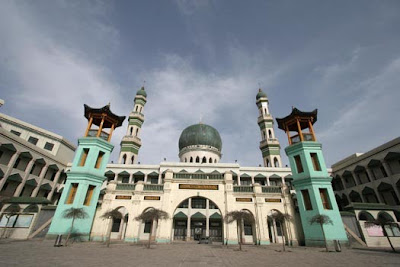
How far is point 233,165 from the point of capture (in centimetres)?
3894

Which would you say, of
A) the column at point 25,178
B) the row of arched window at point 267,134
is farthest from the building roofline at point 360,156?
the column at point 25,178

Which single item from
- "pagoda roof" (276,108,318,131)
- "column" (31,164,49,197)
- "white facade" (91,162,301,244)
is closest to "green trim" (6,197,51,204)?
"white facade" (91,162,301,244)

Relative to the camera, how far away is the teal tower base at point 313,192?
1772 cm

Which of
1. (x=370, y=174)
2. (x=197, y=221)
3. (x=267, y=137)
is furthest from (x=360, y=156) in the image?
(x=197, y=221)

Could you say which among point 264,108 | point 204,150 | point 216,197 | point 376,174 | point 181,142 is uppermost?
point 264,108

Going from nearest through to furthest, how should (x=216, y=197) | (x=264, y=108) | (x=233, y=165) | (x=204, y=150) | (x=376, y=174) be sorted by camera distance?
(x=216, y=197), (x=376, y=174), (x=233, y=165), (x=204, y=150), (x=264, y=108)

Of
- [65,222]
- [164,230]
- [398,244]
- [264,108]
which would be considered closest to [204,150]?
[264,108]

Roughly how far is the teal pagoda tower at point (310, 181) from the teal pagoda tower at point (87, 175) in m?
22.1

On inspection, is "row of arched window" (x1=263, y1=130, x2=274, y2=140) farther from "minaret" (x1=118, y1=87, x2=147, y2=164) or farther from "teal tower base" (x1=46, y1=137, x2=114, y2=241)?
"teal tower base" (x1=46, y1=137, x2=114, y2=241)

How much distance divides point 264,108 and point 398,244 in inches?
1460

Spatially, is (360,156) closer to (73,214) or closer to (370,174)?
(370,174)

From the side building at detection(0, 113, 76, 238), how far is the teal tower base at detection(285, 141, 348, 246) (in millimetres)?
28269

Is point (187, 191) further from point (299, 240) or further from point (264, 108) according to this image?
point (264, 108)

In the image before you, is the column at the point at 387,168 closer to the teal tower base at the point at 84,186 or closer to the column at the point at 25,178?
the teal tower base at the point at 84,186
